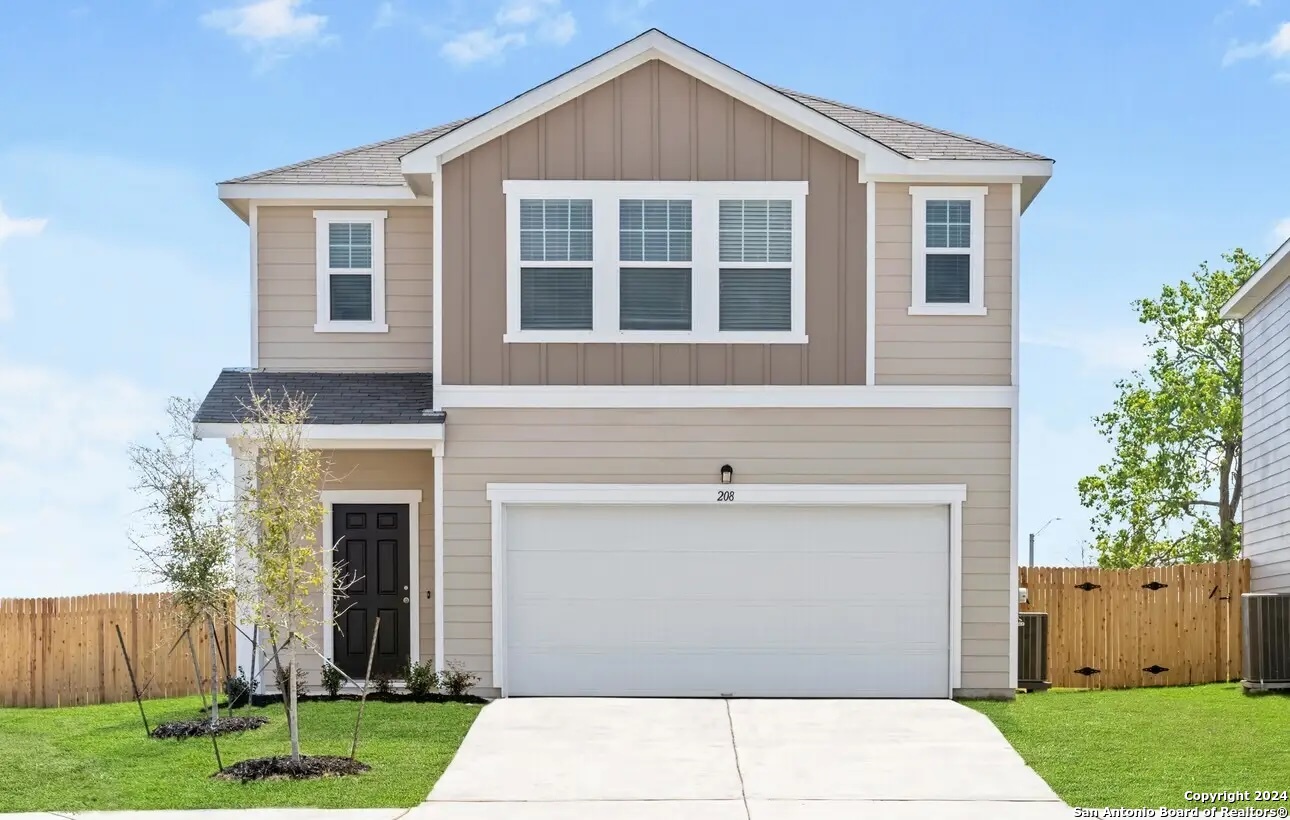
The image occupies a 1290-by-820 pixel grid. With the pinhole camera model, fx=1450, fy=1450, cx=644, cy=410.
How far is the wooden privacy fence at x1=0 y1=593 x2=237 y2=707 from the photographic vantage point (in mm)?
17547

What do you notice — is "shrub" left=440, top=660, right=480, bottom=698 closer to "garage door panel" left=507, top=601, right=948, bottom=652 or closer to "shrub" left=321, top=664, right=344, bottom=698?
"garage door panel" left=507, top=601, right=948, bottom=652

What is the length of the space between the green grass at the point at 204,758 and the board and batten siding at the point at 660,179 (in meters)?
3.68

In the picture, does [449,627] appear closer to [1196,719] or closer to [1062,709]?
[1062,709]

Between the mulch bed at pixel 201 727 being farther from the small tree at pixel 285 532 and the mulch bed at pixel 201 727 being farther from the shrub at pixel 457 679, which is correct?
the shrub at pixel 457 679

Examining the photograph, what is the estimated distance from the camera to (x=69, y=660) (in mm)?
17578

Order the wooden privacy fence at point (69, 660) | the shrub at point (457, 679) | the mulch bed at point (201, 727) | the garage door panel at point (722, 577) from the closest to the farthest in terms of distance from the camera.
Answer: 1. the mulch bed at point (201, 727)
2. the shrub at point (457, 679)
3. the garage door panel at point (722, 577)
4. the wooden privacy fence at point (69, 660)

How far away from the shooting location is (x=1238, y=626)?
19062mm

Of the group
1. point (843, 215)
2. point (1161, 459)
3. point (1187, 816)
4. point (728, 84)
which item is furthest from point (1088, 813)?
point (1161, 459)

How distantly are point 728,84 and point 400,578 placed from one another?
6556 mm

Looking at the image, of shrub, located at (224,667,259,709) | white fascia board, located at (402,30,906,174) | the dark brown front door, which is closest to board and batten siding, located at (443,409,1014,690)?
the dark brown front door

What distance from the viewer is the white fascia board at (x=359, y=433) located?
580 inches

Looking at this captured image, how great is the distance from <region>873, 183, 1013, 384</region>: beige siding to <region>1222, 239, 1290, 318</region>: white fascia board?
4950mm

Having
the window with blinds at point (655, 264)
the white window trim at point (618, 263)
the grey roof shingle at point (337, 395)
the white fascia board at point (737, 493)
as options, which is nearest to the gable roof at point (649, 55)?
the white window trim at point (618, 263)

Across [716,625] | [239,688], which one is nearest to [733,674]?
[716,625]
